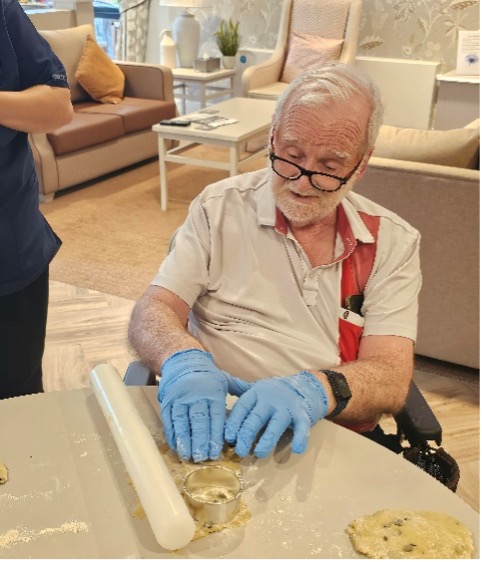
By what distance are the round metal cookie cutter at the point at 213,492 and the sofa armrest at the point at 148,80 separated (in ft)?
14.6

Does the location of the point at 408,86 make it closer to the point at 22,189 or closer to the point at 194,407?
the point at 22,189

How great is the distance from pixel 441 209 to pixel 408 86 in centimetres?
382

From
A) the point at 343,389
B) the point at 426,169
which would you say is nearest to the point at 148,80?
the point at 426,169

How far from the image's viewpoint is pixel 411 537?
2.89 ft

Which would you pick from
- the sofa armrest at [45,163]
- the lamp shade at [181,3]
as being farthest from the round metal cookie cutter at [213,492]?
the lamp shade at [181,3]

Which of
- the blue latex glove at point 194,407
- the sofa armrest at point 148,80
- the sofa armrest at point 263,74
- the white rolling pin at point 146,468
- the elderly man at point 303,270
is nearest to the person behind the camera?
the white rolling pin at point 146,468

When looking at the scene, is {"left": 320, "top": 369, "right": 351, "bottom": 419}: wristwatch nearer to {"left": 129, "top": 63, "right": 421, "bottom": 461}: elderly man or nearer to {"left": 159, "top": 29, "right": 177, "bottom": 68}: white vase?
{"left": 129, "top": 63, "right": 421, "bottom": 461}: elderly man

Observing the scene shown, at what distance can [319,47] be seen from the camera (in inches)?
217

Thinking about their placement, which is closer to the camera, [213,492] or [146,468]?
[146,468]

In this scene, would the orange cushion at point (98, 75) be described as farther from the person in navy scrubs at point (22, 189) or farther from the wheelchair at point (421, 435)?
the wheelchair at point (421, 435)

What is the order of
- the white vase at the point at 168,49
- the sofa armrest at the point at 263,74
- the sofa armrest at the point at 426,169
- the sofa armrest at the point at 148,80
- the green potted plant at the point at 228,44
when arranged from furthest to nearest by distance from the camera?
the green potted plant at the point at 228,44
the white vase at the point at 168,49
the sofa armrest at the point at 263,74
the sofa armrest at the point at 148,80
the sofa armrest at the point at 426,169

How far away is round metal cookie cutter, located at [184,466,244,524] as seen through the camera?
890 mm

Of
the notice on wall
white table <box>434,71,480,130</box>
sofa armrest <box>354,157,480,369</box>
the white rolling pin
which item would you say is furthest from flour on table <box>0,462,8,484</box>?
the notice on wall

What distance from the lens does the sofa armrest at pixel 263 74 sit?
5.30m
